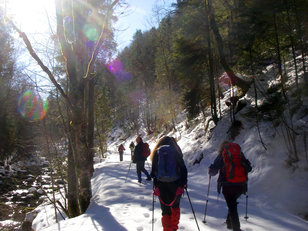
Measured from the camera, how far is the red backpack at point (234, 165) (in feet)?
12.6

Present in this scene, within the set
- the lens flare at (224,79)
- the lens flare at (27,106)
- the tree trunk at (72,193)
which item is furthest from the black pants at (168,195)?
the lens flare at (27,106)

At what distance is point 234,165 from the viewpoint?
3.88 metres

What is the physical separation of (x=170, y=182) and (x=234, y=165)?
3.90 feet

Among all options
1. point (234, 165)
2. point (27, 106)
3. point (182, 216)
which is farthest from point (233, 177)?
point (27, 106)

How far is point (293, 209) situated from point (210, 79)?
29.0ft

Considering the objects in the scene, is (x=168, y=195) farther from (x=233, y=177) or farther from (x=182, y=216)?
(x=182, y=216)

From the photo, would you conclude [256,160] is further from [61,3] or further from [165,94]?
[165,94]

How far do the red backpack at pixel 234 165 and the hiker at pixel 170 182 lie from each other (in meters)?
0.81

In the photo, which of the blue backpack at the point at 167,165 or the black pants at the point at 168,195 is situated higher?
the blue backpack at the point at 167,165

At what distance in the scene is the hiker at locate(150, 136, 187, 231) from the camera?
3.62 meters

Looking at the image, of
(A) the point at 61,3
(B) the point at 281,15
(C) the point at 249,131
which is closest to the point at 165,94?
(C) the point at 249,131

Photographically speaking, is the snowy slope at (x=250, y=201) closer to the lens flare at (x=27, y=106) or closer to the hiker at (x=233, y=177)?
the hiker at (x=233, y=177)

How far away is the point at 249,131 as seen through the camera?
31.5ft

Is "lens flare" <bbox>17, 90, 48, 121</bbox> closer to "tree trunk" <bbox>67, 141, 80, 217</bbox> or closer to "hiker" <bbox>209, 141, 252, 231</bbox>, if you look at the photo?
"tree trunk" <bbox>67, 141, 80, 217</bbox>
